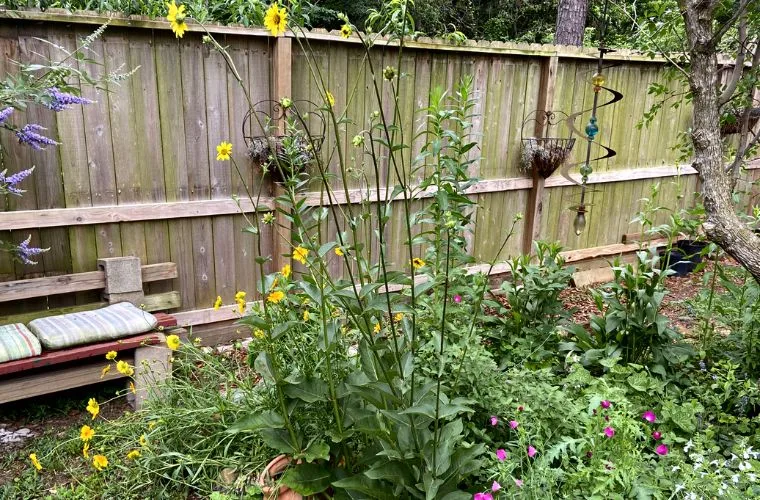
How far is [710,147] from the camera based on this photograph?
2615mm

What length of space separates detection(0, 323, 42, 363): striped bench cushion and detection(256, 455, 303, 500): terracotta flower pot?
60.4 inches

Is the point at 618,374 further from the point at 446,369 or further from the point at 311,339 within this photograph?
the point at 311,339

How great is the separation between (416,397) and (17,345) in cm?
218

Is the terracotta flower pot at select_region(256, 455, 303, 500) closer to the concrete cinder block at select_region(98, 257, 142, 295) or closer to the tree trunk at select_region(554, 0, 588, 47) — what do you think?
the concrete cinder block at select_region(98, 257, 142, 295)

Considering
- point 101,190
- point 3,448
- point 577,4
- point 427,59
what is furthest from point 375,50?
point 577,4

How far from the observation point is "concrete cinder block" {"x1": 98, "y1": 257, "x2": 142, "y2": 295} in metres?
3.37

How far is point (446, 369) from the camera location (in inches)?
94.0

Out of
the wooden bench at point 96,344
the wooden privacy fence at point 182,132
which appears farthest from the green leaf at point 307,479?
the wooden privacy fence at point 182,132

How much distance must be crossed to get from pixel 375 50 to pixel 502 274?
233 cm

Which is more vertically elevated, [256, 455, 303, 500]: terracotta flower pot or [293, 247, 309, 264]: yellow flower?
[293, 247, 309, 264]: yellow flower

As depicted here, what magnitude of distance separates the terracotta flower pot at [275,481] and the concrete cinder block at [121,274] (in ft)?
6.04

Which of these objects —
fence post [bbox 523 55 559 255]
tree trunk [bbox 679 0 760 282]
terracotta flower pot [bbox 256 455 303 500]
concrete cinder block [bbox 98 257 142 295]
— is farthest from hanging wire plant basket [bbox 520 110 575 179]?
terracotta flower pot [bbox 256 455 303 500]

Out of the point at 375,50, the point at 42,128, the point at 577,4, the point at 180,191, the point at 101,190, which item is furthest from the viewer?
the point at 577,4

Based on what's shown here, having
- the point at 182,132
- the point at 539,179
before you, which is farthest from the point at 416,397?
the point at 539,179
